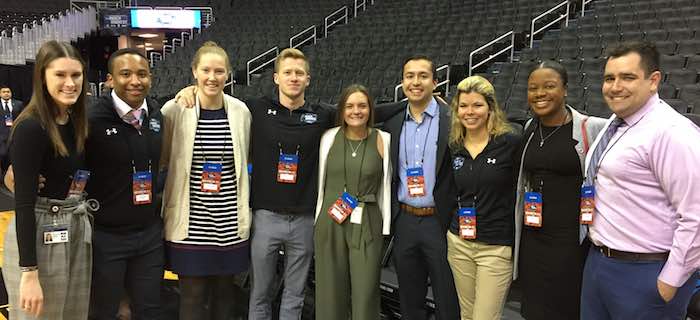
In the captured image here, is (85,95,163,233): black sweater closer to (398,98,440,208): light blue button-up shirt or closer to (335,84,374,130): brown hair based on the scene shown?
(335,84,374,130): brown hair

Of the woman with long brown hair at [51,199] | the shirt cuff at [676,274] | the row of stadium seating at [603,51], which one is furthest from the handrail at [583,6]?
the woman with long brown hair at [51,199]

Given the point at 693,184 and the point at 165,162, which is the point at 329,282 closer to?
the point at 165,162

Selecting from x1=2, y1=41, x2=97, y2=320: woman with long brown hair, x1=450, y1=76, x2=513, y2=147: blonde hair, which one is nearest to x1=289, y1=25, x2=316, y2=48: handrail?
x1=450, y1=76, x2=513, y2=147: blonde hair

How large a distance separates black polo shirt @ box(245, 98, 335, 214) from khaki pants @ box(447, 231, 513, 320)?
712mm

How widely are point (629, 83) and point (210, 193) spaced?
165cm

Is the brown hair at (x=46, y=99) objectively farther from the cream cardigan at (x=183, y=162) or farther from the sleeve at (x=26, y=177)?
the cream cardigan at (x=183, y=162)

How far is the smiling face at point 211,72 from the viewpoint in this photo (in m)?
2.28

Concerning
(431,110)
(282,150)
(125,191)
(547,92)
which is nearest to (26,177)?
(125,191)

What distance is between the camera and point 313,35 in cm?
1246

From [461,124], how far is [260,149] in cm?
90

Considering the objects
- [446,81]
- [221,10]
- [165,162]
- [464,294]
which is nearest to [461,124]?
[464,294]

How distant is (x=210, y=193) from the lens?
2326mm

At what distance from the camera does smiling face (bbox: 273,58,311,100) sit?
240cm

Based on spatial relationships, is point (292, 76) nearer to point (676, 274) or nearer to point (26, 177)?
point (26, 177)
